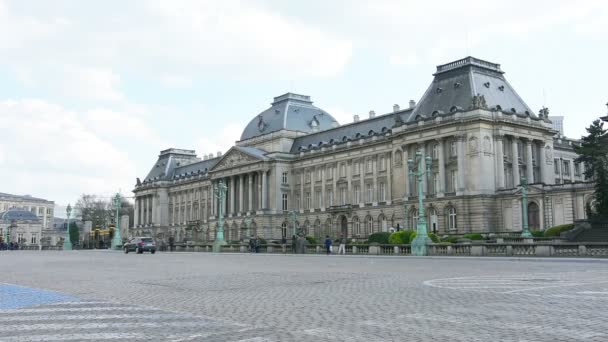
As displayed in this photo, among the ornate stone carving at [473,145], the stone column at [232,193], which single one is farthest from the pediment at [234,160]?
the ornate stone carving at [473,145]

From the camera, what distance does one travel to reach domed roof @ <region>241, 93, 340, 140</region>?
109412 millimetres

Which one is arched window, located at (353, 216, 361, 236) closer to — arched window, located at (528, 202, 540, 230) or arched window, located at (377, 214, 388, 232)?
arched window, located at (377, 214, 388, 232)

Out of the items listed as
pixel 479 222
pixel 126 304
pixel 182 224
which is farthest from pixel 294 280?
Result: pixel 182 224

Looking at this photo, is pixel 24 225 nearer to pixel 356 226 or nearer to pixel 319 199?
pixel 319 199

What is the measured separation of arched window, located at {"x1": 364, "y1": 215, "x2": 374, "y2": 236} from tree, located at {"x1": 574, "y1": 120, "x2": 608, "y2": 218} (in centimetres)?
3721

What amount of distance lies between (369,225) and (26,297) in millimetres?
75864

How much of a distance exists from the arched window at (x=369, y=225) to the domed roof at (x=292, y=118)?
25.0 metres

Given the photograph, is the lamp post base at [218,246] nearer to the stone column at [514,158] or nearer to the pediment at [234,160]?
the stone column at [514,158]

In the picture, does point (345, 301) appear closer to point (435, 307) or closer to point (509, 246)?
point (435, 307)

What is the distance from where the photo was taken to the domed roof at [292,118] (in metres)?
109

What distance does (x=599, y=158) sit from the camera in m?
51.6

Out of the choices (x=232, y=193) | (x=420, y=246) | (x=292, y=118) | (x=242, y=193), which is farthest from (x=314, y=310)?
(x=232, y=193)

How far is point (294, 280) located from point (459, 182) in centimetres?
5622

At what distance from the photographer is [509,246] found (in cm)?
3994
